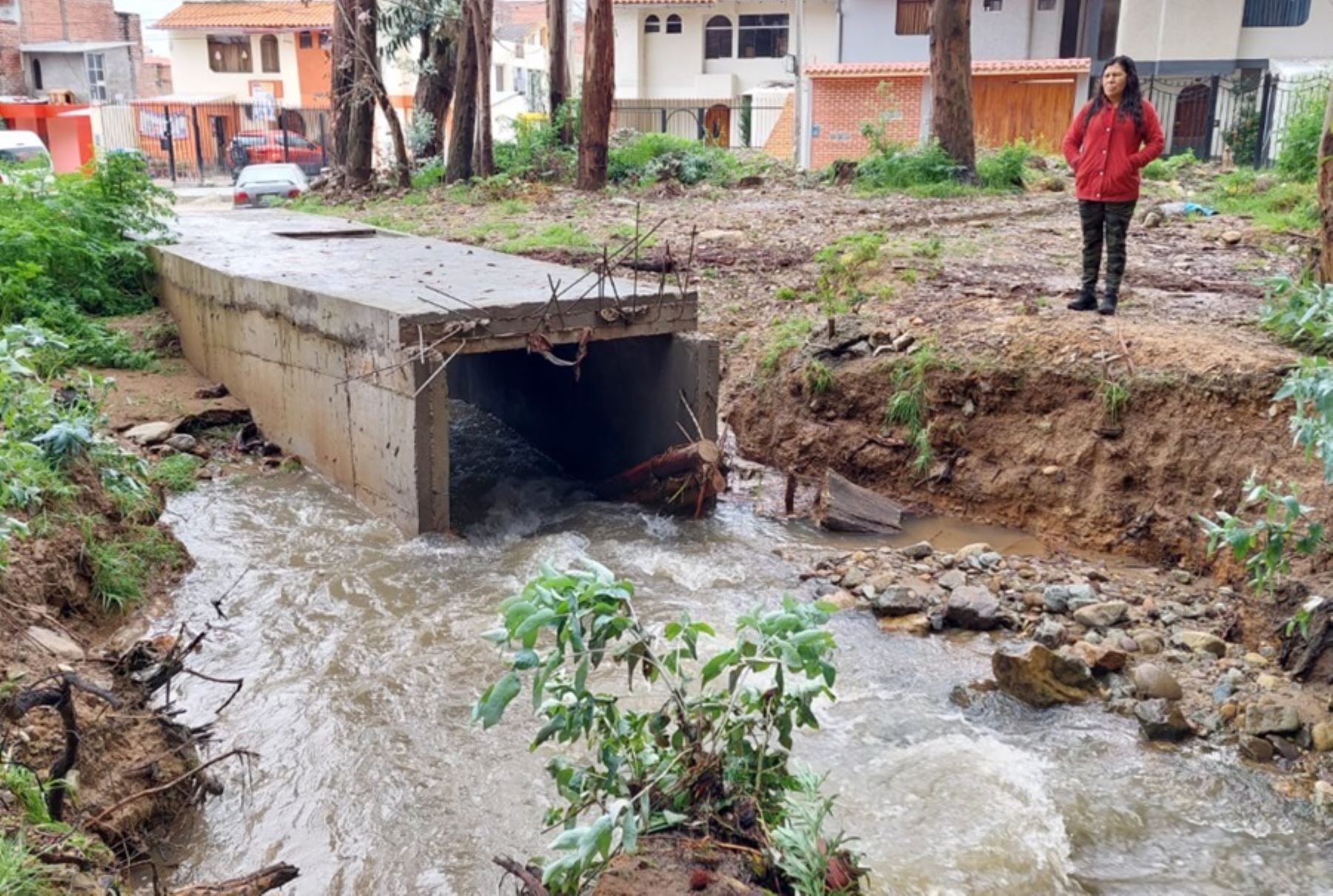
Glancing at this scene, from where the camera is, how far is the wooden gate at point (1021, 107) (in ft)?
88.8

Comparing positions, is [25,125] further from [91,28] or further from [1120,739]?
[1120,739]

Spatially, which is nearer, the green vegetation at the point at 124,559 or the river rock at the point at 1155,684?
the river rock at the point at 1155,684

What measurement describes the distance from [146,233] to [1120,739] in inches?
396

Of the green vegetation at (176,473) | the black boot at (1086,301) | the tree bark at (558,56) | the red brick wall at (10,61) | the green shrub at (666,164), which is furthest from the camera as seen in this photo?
the red brick wall at (10,61)

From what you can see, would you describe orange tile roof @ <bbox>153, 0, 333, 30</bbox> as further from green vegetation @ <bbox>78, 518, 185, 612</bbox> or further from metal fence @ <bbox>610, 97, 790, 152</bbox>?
green vegetation @ <bbox>78, 518, 185, 612</bbox>

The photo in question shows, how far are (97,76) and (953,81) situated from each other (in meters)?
32.7

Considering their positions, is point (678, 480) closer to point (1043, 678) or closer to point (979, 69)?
point (1043, 678)

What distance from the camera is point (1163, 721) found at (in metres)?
4.84

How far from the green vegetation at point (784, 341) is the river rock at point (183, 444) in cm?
428

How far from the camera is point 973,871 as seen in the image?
4.00 m

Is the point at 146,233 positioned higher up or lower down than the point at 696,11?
lower down

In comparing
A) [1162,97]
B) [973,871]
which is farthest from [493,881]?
[1162,97]

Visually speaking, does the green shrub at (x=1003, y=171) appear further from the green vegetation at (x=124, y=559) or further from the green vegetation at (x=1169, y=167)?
the green vegetation at (x=124, y=559)

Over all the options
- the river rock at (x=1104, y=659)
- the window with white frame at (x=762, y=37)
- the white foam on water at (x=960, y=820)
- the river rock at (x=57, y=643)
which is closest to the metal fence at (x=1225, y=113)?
the window with white frame at (x=762, y=37)
